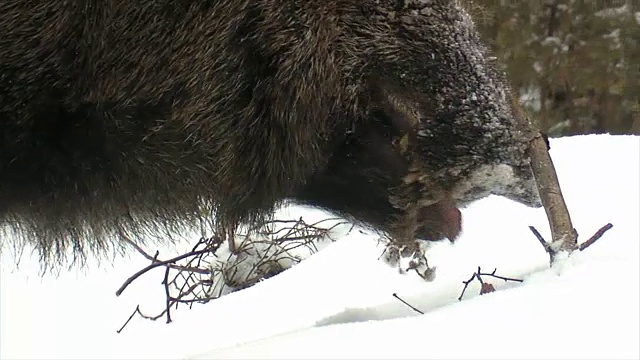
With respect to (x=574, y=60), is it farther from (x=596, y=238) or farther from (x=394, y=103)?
(x=394, y=103)

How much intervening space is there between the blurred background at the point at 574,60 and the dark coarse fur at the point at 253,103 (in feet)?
9.59

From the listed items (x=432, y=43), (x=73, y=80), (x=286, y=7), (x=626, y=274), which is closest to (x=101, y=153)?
(x=73, y=80)

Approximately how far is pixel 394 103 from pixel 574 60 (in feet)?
11.2

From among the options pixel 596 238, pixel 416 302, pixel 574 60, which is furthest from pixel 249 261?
pixel 596 238

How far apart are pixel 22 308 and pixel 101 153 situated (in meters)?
2.82

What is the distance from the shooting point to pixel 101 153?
1701mm

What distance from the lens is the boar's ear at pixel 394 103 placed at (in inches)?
64.2

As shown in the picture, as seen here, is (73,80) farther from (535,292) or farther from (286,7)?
(535,292)

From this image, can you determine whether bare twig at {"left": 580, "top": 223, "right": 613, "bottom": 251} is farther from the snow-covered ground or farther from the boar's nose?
the boar's nose

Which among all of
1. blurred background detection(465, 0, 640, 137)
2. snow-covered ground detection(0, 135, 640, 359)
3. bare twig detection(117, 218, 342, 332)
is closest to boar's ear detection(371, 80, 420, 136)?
snow-covered ground detection(0, 135, 640, 359)

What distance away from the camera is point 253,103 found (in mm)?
1590

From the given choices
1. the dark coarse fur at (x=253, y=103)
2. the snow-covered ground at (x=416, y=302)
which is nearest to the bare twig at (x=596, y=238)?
the snow-covered ground at (x=416, y=302)

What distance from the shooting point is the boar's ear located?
163 centimetres

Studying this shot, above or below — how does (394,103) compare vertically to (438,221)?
above
